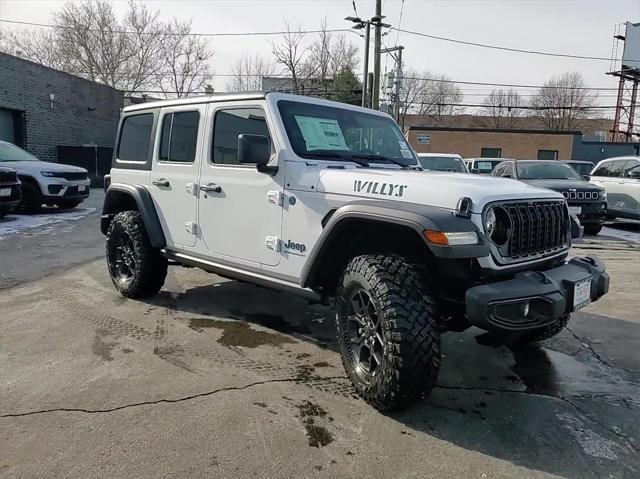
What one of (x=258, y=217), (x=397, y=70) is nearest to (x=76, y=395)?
(x=258, y=217)

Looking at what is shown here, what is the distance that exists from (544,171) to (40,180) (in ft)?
37.1

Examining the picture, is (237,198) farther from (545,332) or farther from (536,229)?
(545,332)

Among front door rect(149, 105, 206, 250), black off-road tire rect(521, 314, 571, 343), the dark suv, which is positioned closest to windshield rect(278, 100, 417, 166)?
front door rect(149, 105, 206, 250)

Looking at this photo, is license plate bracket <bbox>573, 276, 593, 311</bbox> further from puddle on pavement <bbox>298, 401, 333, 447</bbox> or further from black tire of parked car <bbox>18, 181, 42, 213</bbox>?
black tire of parked car <bbox>18, 181, 42, 213</bbox>

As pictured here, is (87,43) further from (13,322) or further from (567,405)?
(567,405)

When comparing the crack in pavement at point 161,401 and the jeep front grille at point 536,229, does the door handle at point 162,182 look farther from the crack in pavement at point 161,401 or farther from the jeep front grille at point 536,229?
the jeep front grille at point 536,229

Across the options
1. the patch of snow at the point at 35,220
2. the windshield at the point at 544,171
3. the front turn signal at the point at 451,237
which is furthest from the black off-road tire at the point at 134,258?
the windshield at the point at 544,171

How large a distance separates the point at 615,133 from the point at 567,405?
39473mm

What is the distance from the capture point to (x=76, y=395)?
125 inches

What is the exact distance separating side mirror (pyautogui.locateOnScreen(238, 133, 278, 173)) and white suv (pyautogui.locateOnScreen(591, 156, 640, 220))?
34.8ft

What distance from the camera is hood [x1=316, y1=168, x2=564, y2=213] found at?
287cm

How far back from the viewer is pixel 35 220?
1106cm

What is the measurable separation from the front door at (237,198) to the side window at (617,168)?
35.8ft

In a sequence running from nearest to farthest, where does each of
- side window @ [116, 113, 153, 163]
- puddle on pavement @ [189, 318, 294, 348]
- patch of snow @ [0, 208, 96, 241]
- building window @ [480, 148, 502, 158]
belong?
puddle on pavement @ [189, 318, 294, 348] → side window @ [116, 113, 153, 163] → patch of snow @ [0, 208, 96, 241] → building window @ [480, 148, 502, 158]
